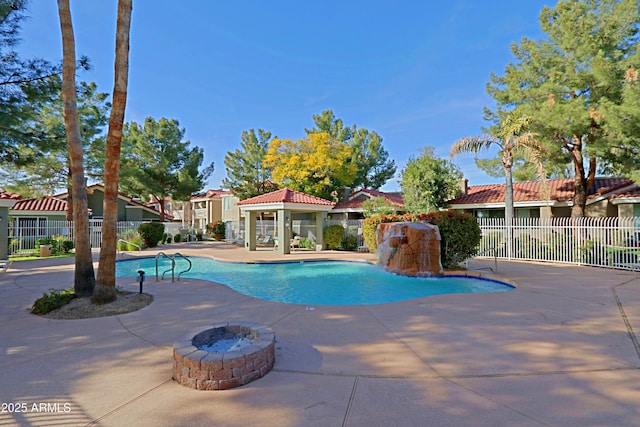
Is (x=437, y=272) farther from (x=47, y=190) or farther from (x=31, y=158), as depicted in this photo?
(x=47, y=190)

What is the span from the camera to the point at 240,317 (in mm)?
5633

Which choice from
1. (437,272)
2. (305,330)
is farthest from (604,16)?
(305,330)

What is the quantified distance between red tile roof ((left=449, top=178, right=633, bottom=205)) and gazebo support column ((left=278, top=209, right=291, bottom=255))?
12354 mm

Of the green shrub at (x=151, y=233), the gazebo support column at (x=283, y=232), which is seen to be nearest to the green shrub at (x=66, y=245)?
the green shrub at (x=151, y=233)

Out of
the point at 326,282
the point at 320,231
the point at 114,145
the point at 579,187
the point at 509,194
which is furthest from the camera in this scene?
the point at 320,231

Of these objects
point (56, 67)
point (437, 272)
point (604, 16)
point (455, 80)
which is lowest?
point (437, 272)

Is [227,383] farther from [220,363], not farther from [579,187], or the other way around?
[579,187]

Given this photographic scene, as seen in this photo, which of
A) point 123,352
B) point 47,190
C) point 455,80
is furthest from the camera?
point 47,190

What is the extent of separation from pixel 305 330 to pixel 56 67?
1194 centimetres

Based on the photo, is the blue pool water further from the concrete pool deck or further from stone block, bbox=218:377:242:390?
stone block, bbox=218:377:242:390

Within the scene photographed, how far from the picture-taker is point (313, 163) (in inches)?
998

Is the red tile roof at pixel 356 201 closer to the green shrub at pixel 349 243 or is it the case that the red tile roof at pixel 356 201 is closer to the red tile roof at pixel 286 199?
the green shrub at pixel 349 243

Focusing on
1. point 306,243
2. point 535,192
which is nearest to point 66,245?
point 306,243

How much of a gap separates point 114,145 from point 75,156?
1.03 metres
